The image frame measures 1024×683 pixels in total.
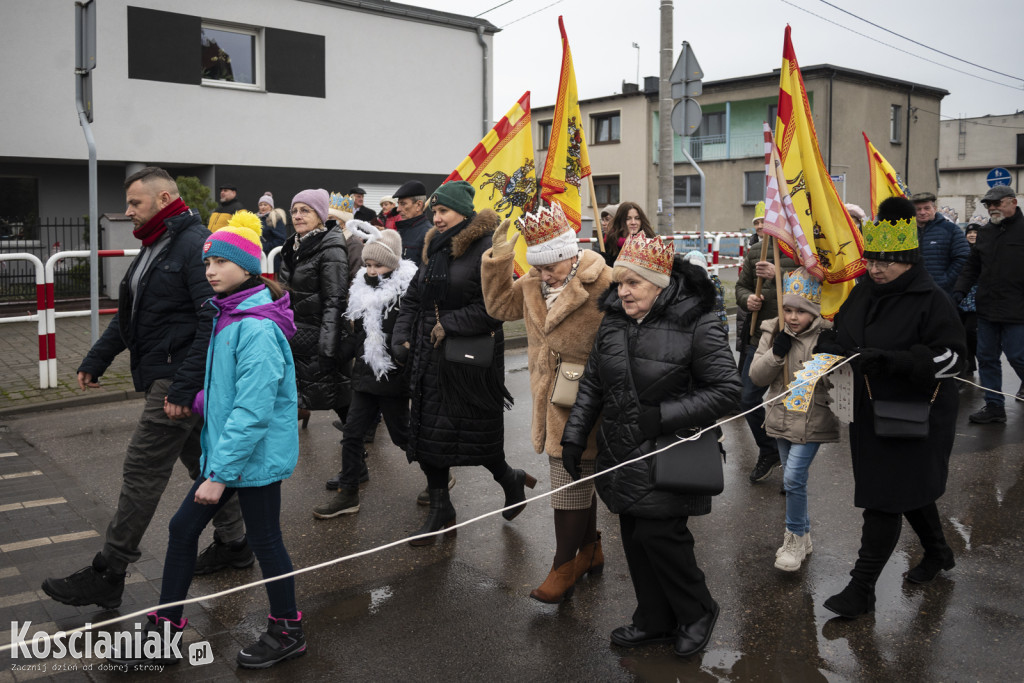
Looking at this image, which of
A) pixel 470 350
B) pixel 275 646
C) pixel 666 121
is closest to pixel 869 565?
pixel 470 350

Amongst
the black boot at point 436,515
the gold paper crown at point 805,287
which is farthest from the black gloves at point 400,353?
the gold paper crown at point 805,287

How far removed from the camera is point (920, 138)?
40.8m

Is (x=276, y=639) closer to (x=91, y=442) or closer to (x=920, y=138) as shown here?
(x=91, y=442)

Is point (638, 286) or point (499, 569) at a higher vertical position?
point (638, 286)

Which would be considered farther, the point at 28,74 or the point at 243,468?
the point at 28,74

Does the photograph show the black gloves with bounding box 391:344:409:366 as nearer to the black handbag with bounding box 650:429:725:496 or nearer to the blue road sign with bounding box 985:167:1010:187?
the black handbag with bounding box 650:429:725:496

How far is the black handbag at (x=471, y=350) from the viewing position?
204 inches

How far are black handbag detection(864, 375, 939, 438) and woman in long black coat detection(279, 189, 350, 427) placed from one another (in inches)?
137

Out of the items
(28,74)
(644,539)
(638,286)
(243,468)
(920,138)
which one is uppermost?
(920,138)

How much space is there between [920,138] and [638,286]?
42043mm

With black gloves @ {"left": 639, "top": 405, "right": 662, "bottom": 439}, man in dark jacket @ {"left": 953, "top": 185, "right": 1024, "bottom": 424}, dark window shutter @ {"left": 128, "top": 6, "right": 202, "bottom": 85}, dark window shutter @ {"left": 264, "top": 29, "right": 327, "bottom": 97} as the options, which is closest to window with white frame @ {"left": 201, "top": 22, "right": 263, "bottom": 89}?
dark window shutter @ {"left": 264, "top": 29, "right": 327, "bottom": 97}

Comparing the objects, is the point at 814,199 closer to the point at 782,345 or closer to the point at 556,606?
the point at 782,345

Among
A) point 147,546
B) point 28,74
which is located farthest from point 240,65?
point 147,546

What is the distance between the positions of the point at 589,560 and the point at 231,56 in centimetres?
1888
